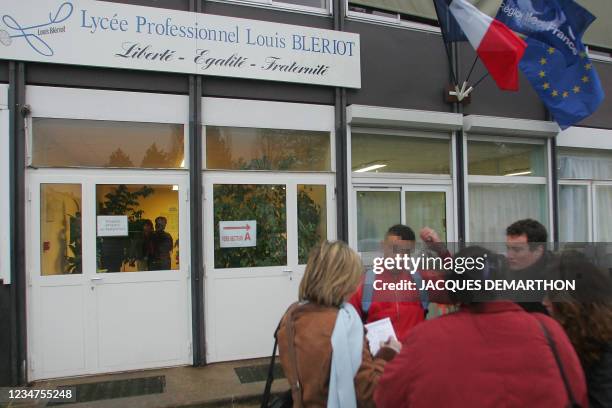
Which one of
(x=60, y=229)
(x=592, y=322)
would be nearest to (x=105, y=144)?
(x=60, y=229)

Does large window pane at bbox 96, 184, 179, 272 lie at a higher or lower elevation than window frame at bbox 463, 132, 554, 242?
lower

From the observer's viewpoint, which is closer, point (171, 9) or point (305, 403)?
point (305, 403)

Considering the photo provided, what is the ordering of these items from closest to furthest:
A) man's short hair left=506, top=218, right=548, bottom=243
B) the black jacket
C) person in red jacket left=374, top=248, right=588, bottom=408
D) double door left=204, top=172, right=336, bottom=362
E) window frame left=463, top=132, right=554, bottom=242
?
person in red jacket left=374, top=248, right=588, bottom=408, the black jacket, man's short hair left=506, top=218, right=548, bottom=243, double door left=204, top=172, right=336, bottom=362, window frame left=463, top=132, right=554, bottom=242

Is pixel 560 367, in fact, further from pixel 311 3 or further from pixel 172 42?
pixel 311 3

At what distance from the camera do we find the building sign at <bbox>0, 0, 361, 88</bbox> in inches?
197

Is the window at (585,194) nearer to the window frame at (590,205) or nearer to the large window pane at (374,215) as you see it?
the window frame at (590,205)

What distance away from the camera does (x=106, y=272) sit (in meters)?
5.28

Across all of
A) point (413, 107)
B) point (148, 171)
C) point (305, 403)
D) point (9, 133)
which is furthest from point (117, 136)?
point (305, 403)

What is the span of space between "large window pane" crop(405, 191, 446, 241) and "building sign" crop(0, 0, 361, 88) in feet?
5.97

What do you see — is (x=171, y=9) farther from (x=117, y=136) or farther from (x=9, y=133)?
(x=9, y=133)

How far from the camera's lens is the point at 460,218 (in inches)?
267

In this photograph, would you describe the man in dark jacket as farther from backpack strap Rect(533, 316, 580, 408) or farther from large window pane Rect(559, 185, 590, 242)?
large window pane Rect(559, 185, 590, 242)

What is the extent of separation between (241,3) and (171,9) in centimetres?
87

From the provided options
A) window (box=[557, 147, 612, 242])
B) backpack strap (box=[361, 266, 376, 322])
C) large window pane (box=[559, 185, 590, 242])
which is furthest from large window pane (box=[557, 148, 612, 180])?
→ backpack strap (box=[361, 266, 376, 322])
